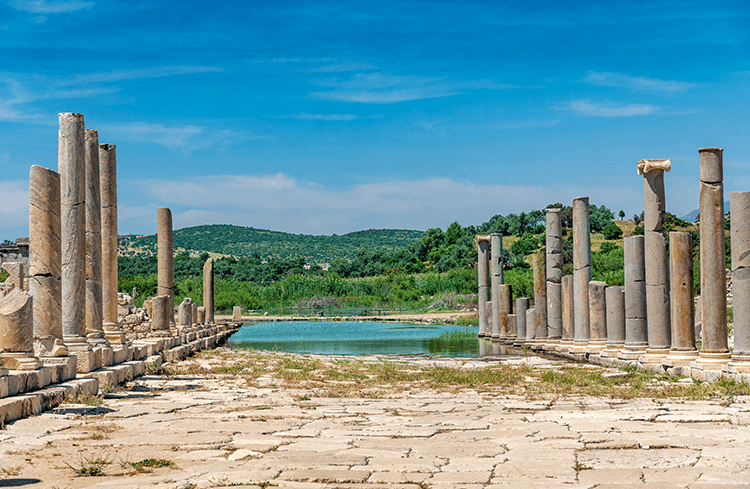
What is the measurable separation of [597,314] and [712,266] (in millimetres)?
6406

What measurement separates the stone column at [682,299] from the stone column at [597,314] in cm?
452

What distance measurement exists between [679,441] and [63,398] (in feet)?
23.9

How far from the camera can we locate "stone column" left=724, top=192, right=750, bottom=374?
13.2 m

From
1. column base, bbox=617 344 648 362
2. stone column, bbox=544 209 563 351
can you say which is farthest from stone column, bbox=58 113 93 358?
stone column, bbox=544 209 563 351

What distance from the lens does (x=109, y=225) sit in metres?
17.5

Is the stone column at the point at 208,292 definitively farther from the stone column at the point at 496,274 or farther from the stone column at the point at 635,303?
the stone column at the point at 635,303

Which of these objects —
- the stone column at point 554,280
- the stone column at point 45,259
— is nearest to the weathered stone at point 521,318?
the stone column at point 554,280

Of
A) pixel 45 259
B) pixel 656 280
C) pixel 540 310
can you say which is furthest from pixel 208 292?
pixel 45 259

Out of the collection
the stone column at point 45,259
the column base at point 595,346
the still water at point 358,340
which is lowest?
the still water at point 358,340

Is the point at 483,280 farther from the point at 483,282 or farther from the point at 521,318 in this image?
the point at 521,318

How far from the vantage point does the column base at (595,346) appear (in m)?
19.9

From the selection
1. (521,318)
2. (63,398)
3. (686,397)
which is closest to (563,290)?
(521,318)

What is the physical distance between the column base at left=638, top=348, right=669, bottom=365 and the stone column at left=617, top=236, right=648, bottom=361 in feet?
3.43

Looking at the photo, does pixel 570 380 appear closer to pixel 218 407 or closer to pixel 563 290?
pixel 218 407
